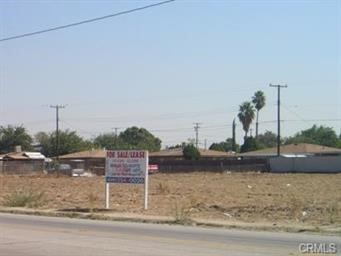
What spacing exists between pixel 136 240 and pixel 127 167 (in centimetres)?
1151

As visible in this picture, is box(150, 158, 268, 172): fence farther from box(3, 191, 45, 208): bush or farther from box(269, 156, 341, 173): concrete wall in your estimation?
box(3, 191, 45, 208): bush

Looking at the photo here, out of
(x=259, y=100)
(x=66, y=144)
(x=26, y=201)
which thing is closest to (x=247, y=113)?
(x=259, y=100)

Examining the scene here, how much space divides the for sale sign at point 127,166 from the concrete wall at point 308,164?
50204 mm

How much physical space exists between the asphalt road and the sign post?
5639mm

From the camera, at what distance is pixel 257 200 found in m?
32.2

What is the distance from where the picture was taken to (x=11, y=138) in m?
147

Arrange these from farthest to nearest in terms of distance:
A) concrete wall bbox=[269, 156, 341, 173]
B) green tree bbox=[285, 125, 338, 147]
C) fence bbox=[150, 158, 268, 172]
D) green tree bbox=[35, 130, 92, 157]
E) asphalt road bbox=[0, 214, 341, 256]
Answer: green tree bbox=[285, 125, 338, 147]
green tree bbox=[35, 130, 92, 157]
fence bbox=[150, 158, 268, 172]
concrete wall bbox=[269, 156, 341, 173]
asphalt road bbox=[0, 214, 341, 256]

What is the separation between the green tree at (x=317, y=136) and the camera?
6605 inches

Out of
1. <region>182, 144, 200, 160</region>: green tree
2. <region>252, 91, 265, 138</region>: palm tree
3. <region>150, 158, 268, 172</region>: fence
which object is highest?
<region>252, 91, 265, 138</region>: palm tree

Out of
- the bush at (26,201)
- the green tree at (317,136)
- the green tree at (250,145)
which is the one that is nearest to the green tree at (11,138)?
the green tree at (250,145)

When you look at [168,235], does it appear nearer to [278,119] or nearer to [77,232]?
[77,232]

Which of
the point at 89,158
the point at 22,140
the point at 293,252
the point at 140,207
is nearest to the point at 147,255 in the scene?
the point at 293,252

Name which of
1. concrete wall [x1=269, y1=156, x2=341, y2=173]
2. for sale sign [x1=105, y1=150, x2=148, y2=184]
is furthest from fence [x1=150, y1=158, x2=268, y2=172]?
for sale sign [x1=105, y1=150, x2=148, y2=184]

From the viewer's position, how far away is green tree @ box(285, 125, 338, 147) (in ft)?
550
